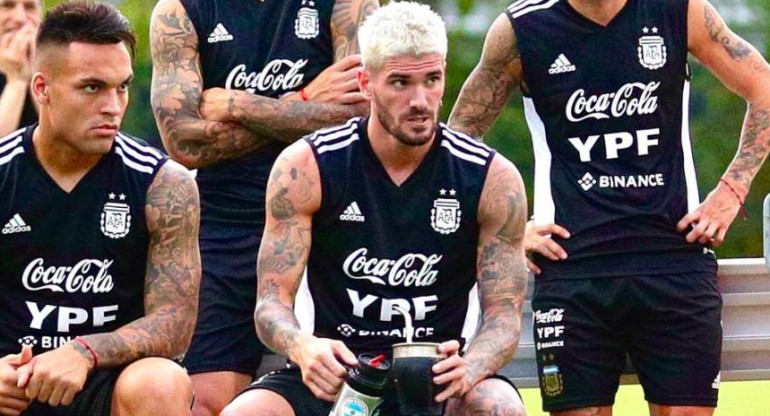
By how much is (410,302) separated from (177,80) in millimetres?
1264

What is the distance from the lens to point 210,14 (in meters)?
6.61

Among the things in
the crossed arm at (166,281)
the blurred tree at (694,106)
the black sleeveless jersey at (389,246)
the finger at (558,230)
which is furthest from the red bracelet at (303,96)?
the blurred tree at (694,106)

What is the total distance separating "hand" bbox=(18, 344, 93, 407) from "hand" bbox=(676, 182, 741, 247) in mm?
2144

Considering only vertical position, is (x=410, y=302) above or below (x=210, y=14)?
below

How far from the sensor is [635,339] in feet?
20.8

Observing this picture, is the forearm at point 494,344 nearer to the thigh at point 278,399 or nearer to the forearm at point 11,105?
the thigh at point 278,399

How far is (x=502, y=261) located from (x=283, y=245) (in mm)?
724

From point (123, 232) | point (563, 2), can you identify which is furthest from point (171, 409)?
point (563, 2)

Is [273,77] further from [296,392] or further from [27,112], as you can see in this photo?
[296,392]

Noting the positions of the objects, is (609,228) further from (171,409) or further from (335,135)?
(171,409)

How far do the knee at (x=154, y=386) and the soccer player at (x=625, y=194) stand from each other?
1.37 m

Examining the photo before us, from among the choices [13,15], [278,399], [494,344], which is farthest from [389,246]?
[13,15]

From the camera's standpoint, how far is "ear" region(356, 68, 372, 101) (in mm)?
6082

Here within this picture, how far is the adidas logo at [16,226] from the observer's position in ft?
19.5
